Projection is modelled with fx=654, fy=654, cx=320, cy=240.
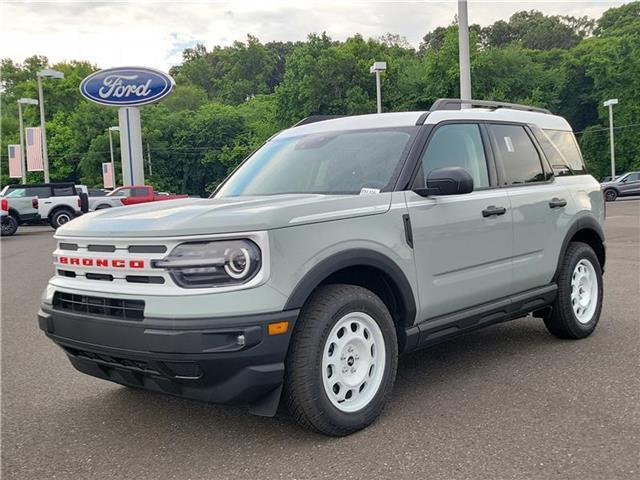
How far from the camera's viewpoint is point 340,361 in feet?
11.8

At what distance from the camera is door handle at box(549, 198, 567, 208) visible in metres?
5.14

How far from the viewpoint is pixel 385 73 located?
4959 cm

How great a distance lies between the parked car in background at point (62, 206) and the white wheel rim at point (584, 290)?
2226 cm

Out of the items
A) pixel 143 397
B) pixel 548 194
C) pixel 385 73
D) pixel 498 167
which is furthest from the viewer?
pixel 385 73

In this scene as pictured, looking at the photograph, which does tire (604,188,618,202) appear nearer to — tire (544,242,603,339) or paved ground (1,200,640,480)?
tire (544,242,603,339)

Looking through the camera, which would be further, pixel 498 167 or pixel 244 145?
pixel 244 145

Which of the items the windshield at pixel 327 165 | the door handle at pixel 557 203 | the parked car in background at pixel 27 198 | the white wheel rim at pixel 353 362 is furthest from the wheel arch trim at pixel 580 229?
the parked car in background at pixel 27 198

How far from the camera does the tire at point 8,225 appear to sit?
2342cm

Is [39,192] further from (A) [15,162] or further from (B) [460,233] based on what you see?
(B) [460,233]

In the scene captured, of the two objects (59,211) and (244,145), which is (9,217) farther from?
(244,145)

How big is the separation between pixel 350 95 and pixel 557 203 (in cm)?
4476

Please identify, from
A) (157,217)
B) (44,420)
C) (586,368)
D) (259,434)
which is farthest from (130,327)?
(586,368)

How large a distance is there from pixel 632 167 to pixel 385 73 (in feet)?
69.0

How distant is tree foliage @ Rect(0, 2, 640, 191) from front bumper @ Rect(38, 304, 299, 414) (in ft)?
150
